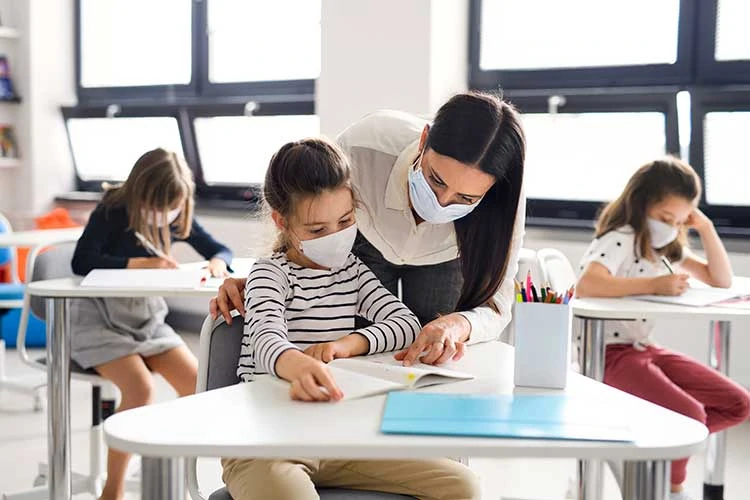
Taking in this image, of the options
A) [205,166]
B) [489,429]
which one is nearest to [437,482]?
[489,429]

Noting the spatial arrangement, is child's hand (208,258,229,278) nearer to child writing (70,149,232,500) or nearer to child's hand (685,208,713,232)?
child writing (70,149,232,500)

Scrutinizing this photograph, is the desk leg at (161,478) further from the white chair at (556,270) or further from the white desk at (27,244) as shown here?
the white desk at (27,244)

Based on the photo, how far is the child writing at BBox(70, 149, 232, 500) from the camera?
2666 millimetres

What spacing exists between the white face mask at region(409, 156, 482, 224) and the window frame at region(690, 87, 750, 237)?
2.35 m

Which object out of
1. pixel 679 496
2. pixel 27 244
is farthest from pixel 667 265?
pixel 27 244

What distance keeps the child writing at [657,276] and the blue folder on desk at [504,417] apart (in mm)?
1307

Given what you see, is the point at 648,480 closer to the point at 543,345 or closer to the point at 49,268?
the point at 543,345

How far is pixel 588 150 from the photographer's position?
4145 millimetres

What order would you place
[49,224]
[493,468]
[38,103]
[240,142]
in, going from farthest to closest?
[38,103] → [240,142] → [49,224] → [493,468]

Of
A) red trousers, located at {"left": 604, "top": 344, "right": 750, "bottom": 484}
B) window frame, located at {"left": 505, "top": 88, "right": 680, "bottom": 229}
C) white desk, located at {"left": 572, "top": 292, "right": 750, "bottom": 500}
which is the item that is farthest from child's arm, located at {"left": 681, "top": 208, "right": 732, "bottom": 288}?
window frame, located at {"left": 505, "top": 88, "right": 680, "bottom": 229}

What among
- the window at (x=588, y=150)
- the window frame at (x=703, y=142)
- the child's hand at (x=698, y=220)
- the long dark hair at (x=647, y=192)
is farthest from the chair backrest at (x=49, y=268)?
the window frame at (x=703, y=142)

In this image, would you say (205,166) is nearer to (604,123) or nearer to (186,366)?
(604,123)

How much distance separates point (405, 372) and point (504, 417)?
0.77 ft

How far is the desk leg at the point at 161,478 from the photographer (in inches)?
46.1
